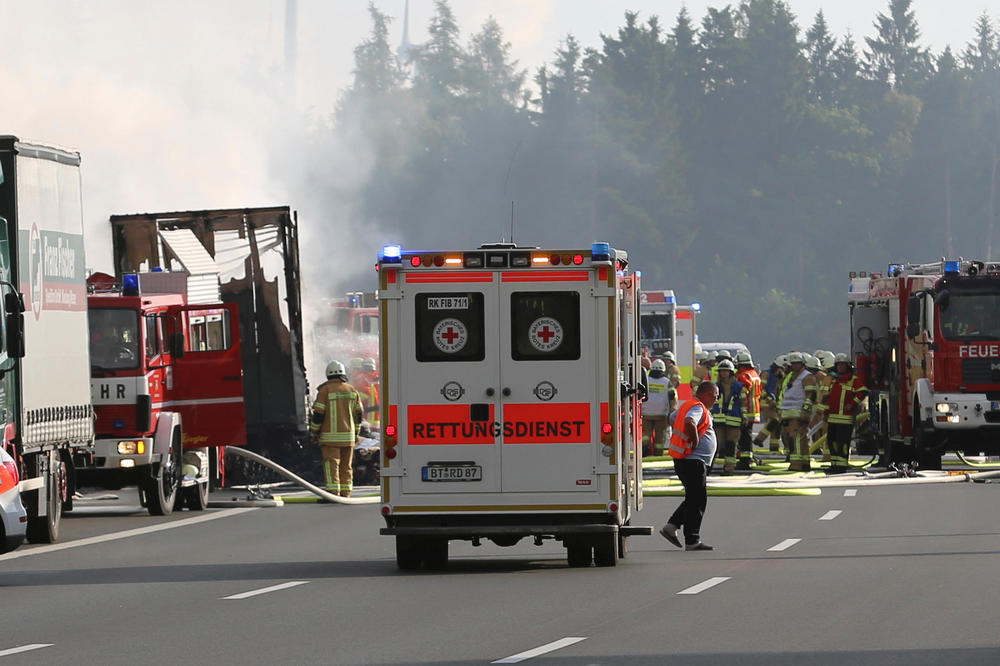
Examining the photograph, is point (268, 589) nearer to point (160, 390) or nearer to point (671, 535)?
point (671, 535)

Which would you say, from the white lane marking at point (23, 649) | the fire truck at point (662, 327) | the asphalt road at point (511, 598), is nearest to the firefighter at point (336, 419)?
the asphalt road at point (511, 598)

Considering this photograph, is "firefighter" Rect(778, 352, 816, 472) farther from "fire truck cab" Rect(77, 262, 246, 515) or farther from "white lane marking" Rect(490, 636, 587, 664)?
"white lane marking" Rect(490, 636, 587, 664)

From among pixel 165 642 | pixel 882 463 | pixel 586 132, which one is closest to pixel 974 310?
pixel 882 463

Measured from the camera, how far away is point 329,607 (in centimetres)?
1349

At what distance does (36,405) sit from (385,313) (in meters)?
4.39

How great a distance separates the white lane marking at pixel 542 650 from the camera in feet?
34.8

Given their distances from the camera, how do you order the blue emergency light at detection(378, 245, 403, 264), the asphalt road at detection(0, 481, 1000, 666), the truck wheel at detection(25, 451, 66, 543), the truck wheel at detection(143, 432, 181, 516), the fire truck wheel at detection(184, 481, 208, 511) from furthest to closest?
the fire truck wheel at detection(184, 481, 208, 511), the truck wheel at detection(143, 432, 181, 516), the truck wheel at detection(25, 451, 66, 543), the blue emergency light at detection(378, 245, 403, 264), the asphalt road at detection(0, 481, 1000, 666)

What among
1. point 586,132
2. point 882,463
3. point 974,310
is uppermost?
point 586,132

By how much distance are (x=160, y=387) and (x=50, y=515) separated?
388 cm

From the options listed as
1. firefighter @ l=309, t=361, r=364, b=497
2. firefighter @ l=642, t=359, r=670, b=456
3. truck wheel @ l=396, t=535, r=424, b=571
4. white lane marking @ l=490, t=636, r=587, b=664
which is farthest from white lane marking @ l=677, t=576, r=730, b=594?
firefighter @ l=642, t=359, r=670, b=456

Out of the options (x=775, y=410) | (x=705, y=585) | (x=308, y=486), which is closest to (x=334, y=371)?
(x=308, y=486)

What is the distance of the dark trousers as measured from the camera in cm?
1769

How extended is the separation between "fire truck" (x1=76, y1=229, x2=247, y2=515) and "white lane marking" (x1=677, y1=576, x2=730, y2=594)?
31.0 feet

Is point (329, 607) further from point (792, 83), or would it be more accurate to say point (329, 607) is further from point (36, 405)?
point (792, 83)
